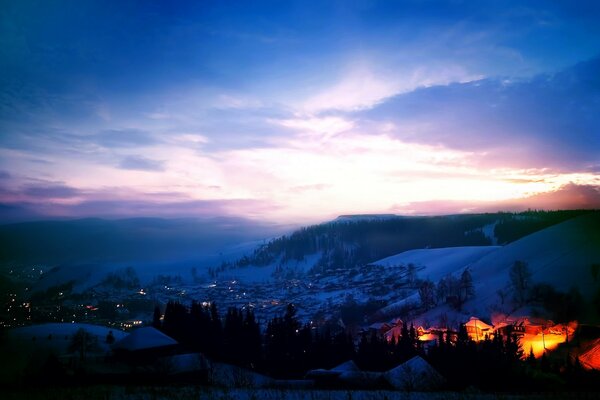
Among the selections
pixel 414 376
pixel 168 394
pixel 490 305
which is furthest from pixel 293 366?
pixel 490 305

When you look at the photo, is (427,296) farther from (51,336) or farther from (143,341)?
(51,336)

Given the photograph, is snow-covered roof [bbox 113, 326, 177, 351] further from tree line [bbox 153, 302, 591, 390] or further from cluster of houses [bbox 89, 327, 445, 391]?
tree line [bbox 153, 302, 591, 390]

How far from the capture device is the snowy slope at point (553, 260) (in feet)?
341

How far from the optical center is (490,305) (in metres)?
106

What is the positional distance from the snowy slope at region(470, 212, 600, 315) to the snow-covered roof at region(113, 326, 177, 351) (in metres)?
87.1

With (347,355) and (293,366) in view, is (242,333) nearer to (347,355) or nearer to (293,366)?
(293,366)

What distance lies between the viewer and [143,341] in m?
46.8

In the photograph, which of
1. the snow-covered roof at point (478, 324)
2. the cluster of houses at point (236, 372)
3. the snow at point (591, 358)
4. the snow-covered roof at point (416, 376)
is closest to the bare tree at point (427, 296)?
the snow-covered roof at point (478, 324)

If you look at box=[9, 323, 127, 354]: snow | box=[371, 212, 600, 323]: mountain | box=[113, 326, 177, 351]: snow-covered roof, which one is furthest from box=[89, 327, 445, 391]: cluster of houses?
box=[371, 212, 600, 323]: mountain

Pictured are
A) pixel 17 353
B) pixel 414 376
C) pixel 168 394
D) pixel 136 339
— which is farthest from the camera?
pixel 17 353

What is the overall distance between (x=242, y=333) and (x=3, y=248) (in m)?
61.9

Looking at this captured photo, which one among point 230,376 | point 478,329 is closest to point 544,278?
point 478,329

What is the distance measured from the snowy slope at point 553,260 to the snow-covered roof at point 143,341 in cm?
8711

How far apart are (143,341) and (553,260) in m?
118
